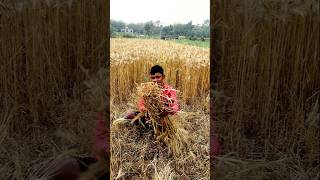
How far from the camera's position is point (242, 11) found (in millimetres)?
1558

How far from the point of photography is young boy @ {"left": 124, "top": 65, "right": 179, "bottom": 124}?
1502 millimetres

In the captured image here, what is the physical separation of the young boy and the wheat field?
0.06ft

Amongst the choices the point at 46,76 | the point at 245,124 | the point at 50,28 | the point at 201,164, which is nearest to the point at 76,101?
the point at 46,76

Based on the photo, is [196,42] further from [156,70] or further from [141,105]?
[141,105]

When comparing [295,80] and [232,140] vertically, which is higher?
[295,80]

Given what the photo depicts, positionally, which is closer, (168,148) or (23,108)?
(168,148)

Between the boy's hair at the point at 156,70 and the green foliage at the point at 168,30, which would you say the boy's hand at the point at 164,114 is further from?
the green foliage at the point at 168,30

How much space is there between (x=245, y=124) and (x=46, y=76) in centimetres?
70

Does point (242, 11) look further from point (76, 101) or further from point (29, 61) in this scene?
point (29, 61)

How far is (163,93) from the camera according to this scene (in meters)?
1.50

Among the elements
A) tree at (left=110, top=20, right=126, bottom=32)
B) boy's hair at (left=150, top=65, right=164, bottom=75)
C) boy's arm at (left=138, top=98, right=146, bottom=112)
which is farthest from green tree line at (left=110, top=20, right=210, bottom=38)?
boy's arm at (left=138, top=98, right=146, bottom=112)

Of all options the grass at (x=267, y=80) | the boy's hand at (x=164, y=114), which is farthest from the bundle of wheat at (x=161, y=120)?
the grass at (x=267, y=80)

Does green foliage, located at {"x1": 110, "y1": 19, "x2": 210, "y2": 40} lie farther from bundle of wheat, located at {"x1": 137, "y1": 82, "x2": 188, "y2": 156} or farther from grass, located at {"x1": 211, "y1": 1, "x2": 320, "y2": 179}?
bundle of wheat, located at {"x1": 137, "y1": 82, "x2": 188, "y2": 156}

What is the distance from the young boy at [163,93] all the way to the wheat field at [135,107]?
18 millimetres
